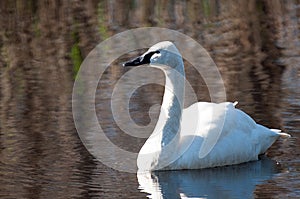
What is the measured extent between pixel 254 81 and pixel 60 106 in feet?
7.39

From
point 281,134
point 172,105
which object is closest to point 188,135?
point 172,105

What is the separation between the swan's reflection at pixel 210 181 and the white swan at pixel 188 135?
91 millimetres

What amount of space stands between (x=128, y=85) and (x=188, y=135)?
→ 9.51 ft

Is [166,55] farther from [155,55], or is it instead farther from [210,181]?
[210,181]

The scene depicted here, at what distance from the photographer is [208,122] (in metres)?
8.31

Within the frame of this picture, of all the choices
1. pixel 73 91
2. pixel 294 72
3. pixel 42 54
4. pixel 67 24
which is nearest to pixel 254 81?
pixel 294 72

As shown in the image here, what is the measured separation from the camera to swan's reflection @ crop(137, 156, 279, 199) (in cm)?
742

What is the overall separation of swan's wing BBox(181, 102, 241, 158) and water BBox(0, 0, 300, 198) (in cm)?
27

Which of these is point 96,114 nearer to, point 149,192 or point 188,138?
point 188,138

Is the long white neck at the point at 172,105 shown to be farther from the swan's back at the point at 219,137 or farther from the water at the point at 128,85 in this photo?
the water at the point at 128,85

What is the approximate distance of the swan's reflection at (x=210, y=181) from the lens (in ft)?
24.3

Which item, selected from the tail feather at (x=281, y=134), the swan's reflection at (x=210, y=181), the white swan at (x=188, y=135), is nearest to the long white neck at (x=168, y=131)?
the white swan at (x=188, y=135)

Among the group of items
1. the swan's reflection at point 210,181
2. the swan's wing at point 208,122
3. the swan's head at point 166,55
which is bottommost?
the swan's reflection at point 210,181

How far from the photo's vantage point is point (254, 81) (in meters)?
11.0
